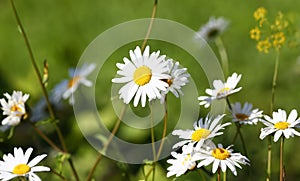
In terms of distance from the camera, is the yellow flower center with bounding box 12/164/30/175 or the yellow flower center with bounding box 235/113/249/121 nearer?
the yellow flower center with bounding box 12/164/30/175

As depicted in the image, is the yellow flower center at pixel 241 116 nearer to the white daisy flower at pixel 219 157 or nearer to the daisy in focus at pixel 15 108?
the white daisy flower at pixel 219 157

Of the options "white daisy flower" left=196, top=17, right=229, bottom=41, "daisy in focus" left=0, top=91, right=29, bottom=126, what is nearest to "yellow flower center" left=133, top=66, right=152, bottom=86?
"daisy in focus" left=0, top=91, right=29, bottom=126

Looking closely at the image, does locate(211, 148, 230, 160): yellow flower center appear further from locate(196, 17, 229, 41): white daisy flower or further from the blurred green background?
locate(196, 17, 229, 41): white daisy flower

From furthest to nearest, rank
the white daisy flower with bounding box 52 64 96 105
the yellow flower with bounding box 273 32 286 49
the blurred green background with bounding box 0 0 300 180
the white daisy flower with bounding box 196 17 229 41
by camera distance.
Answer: the white daisy flower with bounding box 196 17 229 41 < the blurred green background with bounding box 0 0 300 180 < the white daisy flower with bounding box 52 64 96 105 < the yellow flower with bounding box 273 32 286 49

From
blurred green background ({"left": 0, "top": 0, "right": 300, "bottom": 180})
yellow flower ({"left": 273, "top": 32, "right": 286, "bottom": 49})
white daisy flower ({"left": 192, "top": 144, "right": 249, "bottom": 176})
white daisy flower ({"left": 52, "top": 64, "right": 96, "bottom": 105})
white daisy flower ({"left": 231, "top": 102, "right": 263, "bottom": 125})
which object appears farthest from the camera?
blurred green background ({"left": 0, "top": 0, "right": 300, "bottom": 180})

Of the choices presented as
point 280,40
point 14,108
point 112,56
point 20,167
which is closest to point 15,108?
point 14,108

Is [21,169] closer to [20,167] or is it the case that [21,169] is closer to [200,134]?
[20,167]

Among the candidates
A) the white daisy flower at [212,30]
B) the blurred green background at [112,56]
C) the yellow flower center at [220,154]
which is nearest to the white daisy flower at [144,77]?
the yellow flower center at [220,154]
